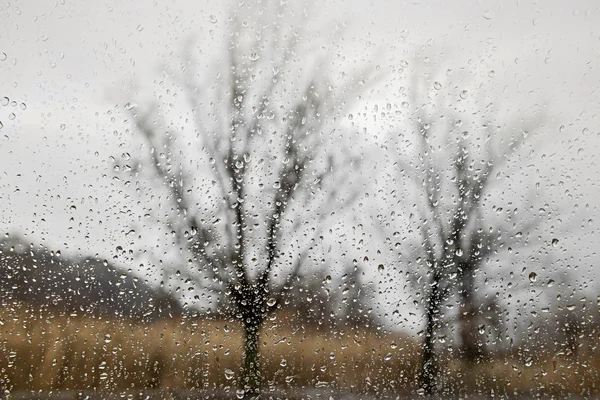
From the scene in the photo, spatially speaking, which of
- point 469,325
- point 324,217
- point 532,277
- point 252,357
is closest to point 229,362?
point 252,357

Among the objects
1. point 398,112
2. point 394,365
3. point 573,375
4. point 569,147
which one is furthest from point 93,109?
point 573,375

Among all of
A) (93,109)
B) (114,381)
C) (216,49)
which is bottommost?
(114,381)

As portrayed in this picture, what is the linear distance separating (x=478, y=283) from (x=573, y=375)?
0.32 metres

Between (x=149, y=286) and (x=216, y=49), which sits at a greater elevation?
(x=216, y=49)

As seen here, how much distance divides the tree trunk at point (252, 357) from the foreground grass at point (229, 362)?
0.02 m

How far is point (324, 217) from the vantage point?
4.31 ft

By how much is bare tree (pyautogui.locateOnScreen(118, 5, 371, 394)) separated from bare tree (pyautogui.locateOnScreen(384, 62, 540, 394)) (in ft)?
0.51

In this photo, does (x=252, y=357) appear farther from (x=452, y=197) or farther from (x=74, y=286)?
(x=452, y=197)

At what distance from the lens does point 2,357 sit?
1.32m

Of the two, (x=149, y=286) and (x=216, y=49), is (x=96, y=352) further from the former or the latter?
(x=216, y=49)

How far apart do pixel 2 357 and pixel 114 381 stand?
29 centimetres

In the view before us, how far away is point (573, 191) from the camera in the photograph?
1306 millimetres

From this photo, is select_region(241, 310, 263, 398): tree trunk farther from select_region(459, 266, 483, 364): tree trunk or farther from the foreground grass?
select_region(459, 266, 483, 364): tree trunk

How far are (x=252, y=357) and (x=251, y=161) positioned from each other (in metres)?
0.48
